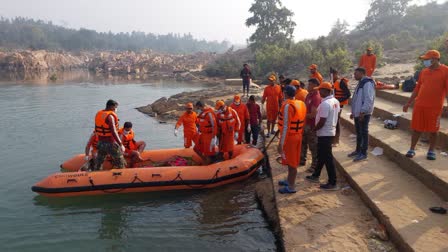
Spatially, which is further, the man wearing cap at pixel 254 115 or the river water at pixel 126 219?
the man wearing cap at pixel 254 115

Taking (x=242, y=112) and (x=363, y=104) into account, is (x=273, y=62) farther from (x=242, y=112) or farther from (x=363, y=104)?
(x=363, y=104)

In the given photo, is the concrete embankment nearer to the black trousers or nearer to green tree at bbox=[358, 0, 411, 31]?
the black trousers

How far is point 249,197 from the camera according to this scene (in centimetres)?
695

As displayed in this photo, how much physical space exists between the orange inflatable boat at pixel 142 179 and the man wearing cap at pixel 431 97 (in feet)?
10.7

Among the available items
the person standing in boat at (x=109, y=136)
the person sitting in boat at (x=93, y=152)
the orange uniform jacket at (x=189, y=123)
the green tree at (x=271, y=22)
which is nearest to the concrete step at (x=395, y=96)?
the orange uniform jacket at (x=189, y=123)

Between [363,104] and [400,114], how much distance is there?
2.61 m

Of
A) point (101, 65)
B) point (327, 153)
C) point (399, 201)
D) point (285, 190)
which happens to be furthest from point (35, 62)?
point (399, 201)

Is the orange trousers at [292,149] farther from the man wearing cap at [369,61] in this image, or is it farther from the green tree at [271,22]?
the green tree at [271,22]

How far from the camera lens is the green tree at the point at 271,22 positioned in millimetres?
39250

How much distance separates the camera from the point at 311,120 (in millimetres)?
6473

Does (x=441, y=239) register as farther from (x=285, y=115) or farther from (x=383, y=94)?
(x=383, y=94)

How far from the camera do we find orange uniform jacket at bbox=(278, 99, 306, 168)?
5336mm

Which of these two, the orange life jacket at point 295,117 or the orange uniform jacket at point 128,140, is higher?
the orange life jacket at point 295,117

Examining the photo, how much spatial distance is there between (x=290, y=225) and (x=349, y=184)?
159 cm
